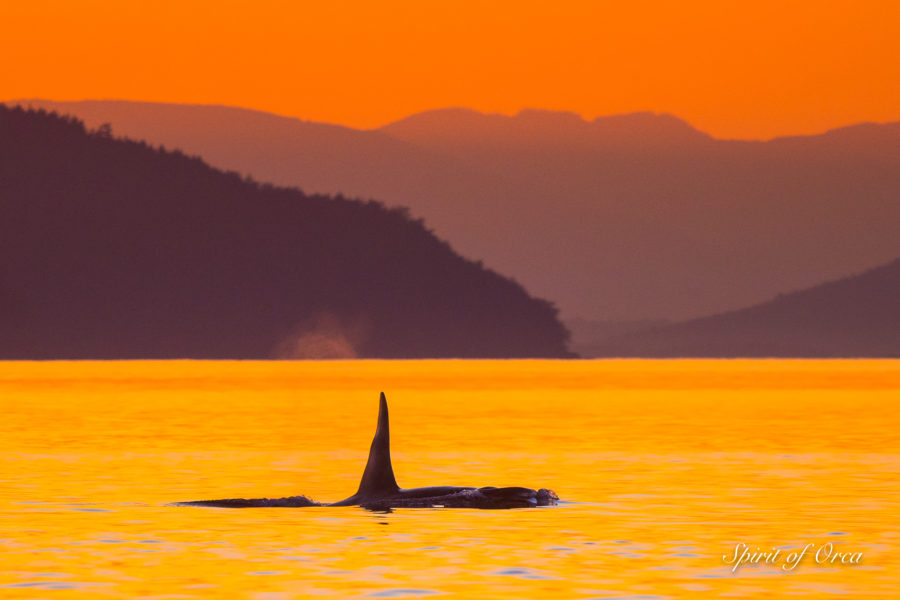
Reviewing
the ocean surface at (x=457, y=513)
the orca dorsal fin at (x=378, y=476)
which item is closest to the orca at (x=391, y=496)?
the orca dorsal fin at (x=378, y=476)

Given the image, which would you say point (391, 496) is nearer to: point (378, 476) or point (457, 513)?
point (378, 476)

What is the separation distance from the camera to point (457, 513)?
125ft

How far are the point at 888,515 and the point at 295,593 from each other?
52.2ft

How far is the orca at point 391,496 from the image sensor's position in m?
39.1

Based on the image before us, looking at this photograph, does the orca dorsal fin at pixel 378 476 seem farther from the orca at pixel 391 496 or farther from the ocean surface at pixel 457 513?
the ocean surface at pixel 457 513

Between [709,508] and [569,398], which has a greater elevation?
[569,398]

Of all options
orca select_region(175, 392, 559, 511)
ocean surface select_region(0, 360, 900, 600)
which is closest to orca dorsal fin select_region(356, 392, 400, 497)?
orca select_region(175, 392, 559, 511)

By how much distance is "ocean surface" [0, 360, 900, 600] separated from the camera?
2823 centimetres

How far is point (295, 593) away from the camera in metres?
26.8

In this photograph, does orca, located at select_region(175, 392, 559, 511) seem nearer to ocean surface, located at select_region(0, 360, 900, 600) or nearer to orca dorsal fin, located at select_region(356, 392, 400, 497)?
orca dorsal fin, located at select_region(356, 392, 400, 497)

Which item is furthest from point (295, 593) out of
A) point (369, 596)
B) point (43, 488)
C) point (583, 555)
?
point (43, 488)

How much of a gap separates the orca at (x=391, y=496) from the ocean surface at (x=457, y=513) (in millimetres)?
666

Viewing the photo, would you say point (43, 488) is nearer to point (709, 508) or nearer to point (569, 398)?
point (709, 508)

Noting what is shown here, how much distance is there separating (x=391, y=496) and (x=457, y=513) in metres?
2.38
